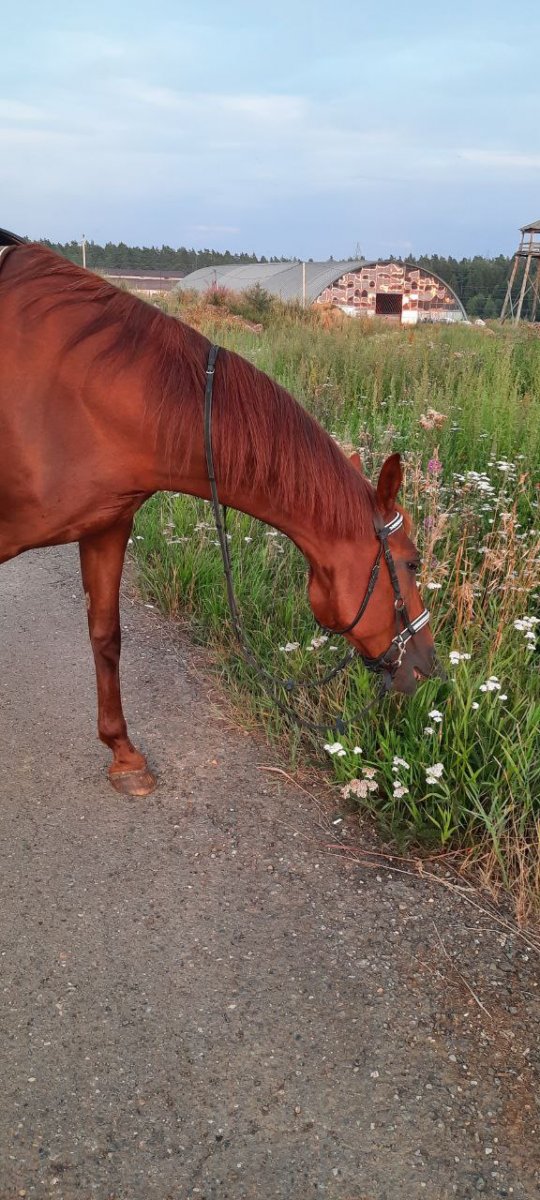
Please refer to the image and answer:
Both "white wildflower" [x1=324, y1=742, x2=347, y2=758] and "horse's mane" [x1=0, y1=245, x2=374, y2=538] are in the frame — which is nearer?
"horse's mane" [x1=0, y1=245, x2=374, y2=538]

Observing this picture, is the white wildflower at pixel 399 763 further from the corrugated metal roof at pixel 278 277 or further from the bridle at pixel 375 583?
the corrugated metal roof at pixel 278 277

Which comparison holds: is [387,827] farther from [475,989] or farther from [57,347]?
[57,347]

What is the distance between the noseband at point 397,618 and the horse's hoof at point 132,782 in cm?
98

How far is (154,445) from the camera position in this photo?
7.61ft

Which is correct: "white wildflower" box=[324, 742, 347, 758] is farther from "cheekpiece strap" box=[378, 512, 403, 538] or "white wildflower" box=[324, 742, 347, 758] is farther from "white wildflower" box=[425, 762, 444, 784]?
"cheekpiece strap" box=[378, 512, 403, 538]

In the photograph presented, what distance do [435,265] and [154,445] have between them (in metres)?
65.8

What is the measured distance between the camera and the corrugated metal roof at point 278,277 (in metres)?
25.4

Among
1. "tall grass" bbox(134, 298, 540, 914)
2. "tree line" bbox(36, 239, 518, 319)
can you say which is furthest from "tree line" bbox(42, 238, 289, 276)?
"tall grass" bbox(134, 298, 540, 914)

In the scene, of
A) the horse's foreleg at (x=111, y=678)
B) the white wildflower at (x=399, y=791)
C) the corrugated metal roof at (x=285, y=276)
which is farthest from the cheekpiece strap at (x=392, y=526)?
the corrugated metal roof at (x=285, y=276)

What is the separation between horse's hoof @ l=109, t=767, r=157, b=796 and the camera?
9.75 ft

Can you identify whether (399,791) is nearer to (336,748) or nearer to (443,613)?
(336,748)

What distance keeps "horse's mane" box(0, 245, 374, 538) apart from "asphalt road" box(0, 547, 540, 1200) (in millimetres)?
1147

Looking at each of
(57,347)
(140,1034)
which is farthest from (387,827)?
(57,347)

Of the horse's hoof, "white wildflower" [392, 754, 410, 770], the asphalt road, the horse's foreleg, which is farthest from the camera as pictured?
the horse's hoof
